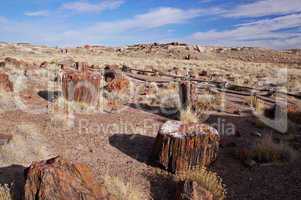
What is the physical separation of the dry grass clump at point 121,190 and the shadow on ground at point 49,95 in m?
6.73

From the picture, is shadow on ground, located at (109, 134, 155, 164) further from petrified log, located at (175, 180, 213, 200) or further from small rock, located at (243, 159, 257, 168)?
small rock, located at (243, 159, 257, 168)

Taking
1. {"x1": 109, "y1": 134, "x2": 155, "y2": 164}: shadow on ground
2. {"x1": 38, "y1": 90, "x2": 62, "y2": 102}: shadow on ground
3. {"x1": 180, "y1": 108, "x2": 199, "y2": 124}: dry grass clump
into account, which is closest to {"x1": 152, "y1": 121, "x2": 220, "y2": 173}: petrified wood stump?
{"x1": 109, "y1": 134, "x2": 155, "y2": 164}: shadow on ground

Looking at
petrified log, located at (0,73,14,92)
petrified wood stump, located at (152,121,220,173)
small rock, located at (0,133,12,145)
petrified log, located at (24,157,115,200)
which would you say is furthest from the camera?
petrified log, located at (0,73,14,92)

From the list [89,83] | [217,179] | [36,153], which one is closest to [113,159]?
[36,153]

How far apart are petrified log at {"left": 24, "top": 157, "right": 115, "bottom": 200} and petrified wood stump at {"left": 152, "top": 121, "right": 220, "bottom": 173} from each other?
2294 mm

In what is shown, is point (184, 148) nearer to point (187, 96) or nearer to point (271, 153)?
point (271, 153)

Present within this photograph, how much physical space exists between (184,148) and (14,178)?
3404mm

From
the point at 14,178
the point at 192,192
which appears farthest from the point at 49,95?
the point at 192,192

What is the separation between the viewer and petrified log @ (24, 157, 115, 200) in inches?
206

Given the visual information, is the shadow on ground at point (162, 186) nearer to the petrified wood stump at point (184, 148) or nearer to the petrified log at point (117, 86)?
the petrified wood stump at point (184, 148)

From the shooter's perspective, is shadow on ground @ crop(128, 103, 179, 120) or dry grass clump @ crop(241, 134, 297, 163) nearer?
dry grass clump @ crop(241, 134, 297, 163)

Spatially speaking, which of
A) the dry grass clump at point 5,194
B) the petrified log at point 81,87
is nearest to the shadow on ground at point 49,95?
the petrified log at point 81,87

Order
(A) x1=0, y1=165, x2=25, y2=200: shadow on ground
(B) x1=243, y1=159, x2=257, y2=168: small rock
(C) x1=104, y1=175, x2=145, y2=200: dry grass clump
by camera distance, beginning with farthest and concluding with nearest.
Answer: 1. (B) x1=243, y1=159, x2=257, y2=168: small rock
2. (C) x1=104, y1=175, x2=145, y2=200: dry grass clump
3. (A) x1=0, y1=165, x2=25, y2=200: shadow on ground

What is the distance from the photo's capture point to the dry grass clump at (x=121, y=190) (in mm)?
6117
